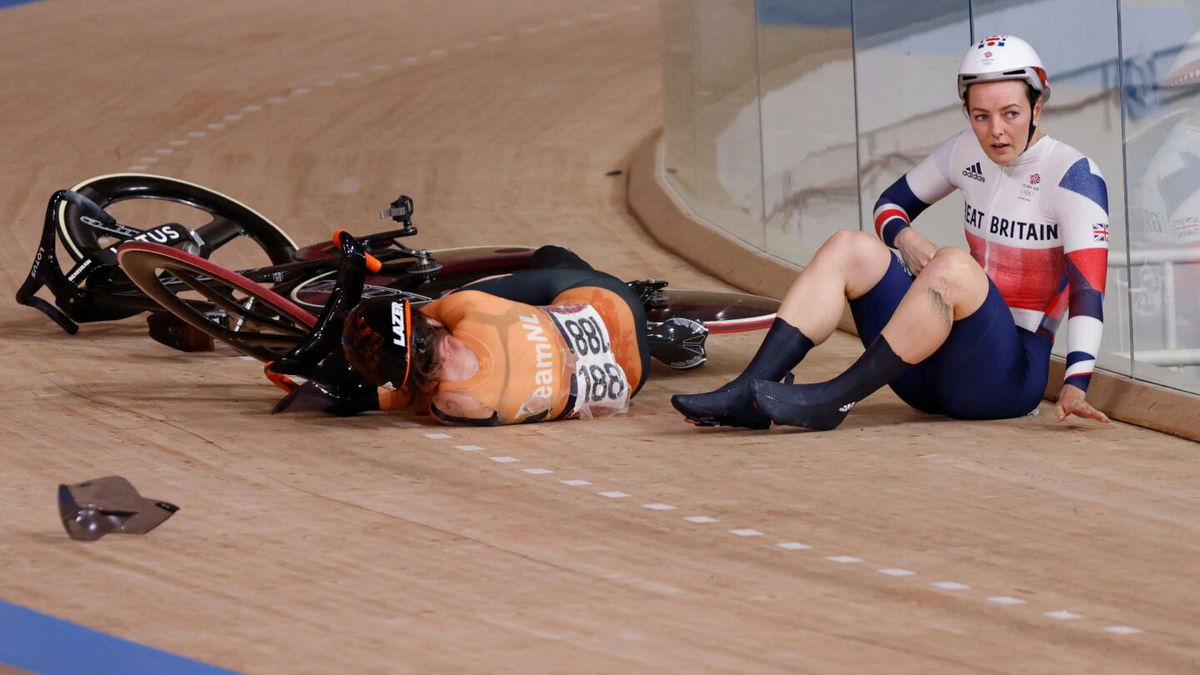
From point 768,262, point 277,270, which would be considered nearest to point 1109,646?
point 277,270

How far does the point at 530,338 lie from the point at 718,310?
3.88 ft

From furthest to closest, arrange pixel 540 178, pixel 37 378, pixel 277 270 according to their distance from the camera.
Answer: pixel 540 178
pixel 277 270
pixel 37 378

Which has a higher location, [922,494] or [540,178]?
[540,178]

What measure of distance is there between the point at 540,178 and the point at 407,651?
254 inches

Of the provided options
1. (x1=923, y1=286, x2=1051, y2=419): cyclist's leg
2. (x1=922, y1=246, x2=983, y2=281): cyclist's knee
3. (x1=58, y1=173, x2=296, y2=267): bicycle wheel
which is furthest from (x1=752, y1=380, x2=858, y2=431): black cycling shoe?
(x1=58, y1=173, x2=296, y2=267): bicycle wheel

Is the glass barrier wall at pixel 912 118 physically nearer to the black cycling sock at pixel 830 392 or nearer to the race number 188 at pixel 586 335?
the black cycling sock at pixel 830 392

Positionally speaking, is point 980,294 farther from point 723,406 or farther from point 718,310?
point 718,310

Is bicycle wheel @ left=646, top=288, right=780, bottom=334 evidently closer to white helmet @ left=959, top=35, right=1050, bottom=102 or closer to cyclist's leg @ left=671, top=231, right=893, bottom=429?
cyclist's leg @ left=671, top=231, right=893, bottom=429

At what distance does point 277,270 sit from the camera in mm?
5469

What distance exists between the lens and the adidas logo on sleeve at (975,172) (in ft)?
14.0

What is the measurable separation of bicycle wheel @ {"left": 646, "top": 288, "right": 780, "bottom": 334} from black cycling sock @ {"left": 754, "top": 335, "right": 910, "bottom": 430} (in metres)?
0.93

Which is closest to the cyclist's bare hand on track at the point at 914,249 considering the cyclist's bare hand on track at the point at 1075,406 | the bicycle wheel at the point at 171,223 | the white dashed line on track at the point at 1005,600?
the cyclist's bare hand on track at the point at 1075,406

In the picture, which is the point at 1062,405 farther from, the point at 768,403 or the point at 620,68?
the point at 620,68

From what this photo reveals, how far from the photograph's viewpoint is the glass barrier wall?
4.30 meters
